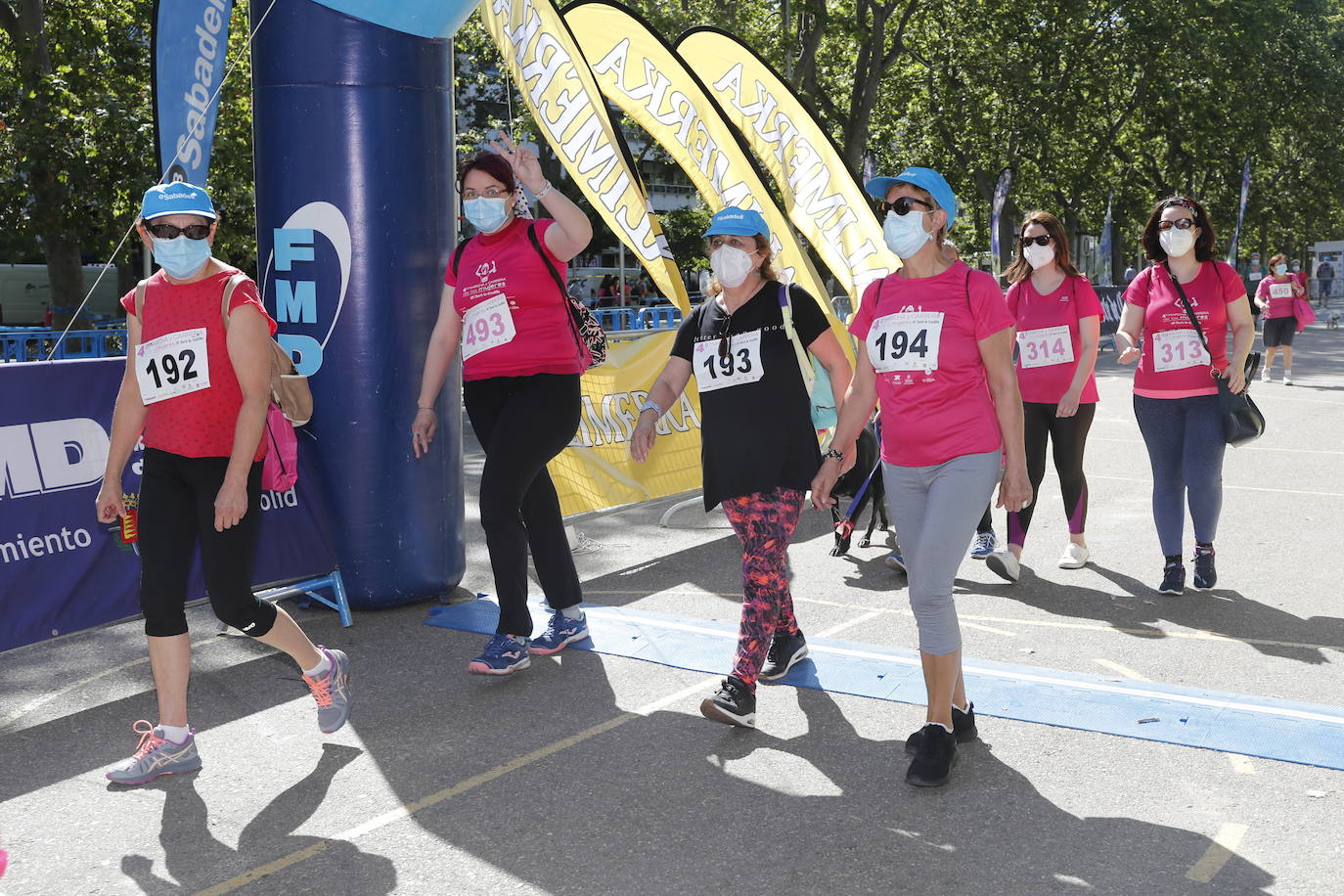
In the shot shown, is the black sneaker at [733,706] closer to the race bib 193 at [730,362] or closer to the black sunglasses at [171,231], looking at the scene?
the race bib 193 at [730,362]

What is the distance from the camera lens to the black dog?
624 cm

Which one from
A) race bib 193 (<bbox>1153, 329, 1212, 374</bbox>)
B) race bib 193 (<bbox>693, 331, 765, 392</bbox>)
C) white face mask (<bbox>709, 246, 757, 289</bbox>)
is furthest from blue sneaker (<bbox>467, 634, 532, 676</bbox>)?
race bib 193 (<bbox>1153, 329, 1212, 374</bbox>)

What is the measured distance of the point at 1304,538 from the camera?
8234 mm

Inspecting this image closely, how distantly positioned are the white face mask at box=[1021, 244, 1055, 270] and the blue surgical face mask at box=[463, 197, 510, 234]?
9.93 feet

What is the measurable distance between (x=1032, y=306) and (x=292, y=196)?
151 inches

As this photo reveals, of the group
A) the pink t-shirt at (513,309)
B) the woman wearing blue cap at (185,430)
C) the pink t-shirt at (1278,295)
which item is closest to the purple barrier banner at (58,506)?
the woman wearing blue cap at (185,430)

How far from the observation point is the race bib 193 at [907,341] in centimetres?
423

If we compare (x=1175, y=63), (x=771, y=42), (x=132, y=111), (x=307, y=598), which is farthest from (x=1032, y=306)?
(x=1175, y=63)

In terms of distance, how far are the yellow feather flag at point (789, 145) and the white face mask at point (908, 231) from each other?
212 inches

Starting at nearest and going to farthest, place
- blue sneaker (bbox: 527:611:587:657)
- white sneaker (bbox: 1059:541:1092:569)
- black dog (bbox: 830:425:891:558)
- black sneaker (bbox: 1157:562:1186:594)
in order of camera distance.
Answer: blue sneaker (bbox: 527:611:587:657) < black dog (bbox: 830:425:891:558) < black sneaker (bbox: 1157:562:1186:594) < white sneaker (bbox: 1059:541:1092:569)

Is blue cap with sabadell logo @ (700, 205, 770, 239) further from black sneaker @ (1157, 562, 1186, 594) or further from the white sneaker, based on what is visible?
the white sneaker

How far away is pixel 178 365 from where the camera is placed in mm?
4258

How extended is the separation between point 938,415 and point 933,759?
1.10 m

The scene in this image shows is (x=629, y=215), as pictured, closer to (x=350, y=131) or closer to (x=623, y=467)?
(x=623, y=467)
